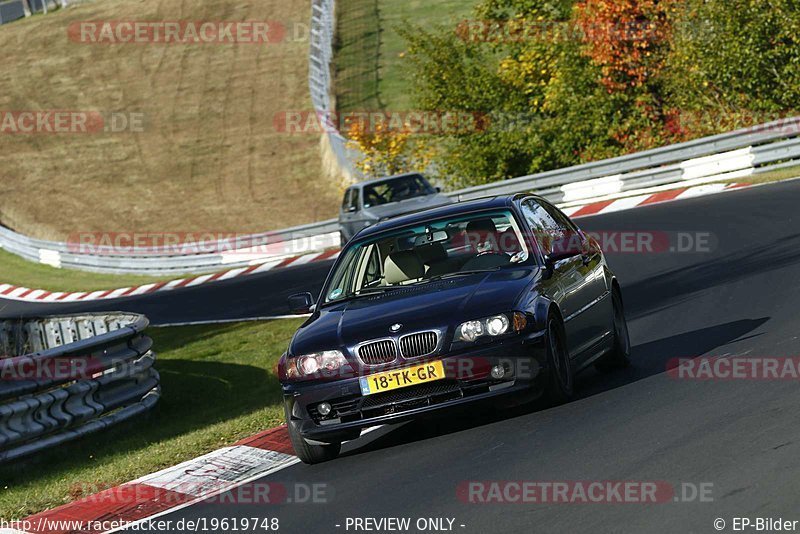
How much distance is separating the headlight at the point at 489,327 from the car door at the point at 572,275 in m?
0.67

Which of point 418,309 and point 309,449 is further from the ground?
point 418,309

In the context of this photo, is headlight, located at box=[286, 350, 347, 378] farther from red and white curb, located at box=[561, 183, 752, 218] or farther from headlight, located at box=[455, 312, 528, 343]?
red and white curb, located at box=[561, 183, 752, 218]

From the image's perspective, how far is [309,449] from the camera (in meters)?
8.92

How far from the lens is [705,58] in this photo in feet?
101

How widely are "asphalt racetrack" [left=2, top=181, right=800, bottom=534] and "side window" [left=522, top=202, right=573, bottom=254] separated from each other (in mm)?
1129

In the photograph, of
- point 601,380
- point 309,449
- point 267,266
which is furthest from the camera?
point 267,266

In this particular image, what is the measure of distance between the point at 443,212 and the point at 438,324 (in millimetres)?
1652

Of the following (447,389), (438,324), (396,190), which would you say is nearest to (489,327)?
(438,324)

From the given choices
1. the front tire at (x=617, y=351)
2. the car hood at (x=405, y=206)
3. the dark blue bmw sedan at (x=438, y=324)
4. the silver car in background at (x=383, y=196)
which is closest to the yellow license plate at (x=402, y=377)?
the dark blue bmw sedan at (x=438, y=324)

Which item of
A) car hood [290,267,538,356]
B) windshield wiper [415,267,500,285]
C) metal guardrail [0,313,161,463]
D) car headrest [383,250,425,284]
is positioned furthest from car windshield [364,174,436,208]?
car hood [290,267,538,356]

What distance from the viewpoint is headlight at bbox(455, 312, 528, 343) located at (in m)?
8.57

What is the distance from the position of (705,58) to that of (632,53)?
3.29 metres

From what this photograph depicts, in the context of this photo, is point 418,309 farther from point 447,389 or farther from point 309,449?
point 309,449

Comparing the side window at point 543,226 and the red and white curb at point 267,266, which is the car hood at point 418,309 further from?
the red and white curb at point 267,266
